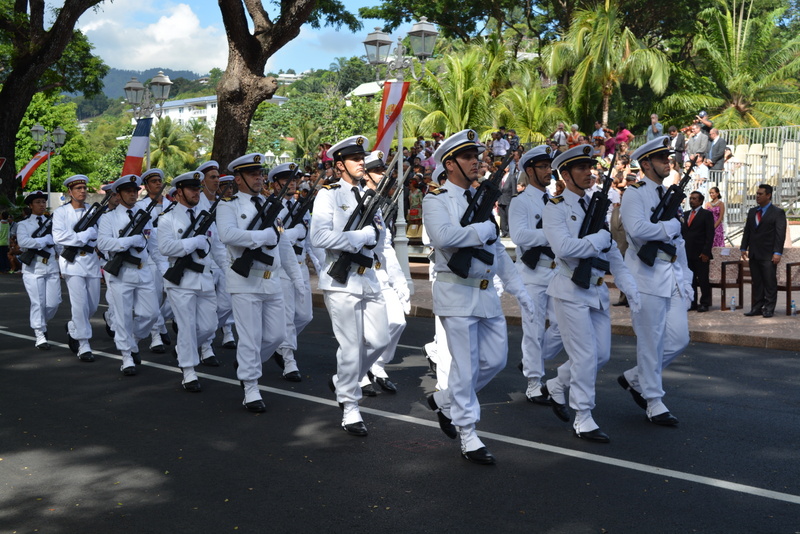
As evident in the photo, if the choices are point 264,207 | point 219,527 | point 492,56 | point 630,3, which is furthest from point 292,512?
point 630,3

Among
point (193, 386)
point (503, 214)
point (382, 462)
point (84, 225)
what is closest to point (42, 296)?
point (84, 225)

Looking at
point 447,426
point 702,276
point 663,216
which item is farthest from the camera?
point 702,276

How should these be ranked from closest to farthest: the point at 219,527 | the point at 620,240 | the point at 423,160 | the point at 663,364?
1. the point at 219,527
2. the point at 663,364
3. the point at 620,240
4. the point at 423,160

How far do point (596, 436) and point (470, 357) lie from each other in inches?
48.5

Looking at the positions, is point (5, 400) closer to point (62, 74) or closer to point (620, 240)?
point (620, 240)

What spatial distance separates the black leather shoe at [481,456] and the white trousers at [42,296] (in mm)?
7781

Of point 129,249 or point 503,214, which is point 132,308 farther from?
point 503,214

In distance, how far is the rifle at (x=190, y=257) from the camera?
9.01m

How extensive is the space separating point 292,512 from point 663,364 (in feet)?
11.8

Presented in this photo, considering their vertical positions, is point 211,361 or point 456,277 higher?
point 456,277

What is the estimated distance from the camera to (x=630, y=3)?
124 feet

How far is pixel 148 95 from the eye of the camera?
25156 millimetres

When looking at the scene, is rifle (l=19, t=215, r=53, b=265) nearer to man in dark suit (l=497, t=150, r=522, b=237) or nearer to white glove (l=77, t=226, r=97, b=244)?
white glove (l=77, t=226, r=97, b=244)

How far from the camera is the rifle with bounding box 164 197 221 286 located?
9008 mm
